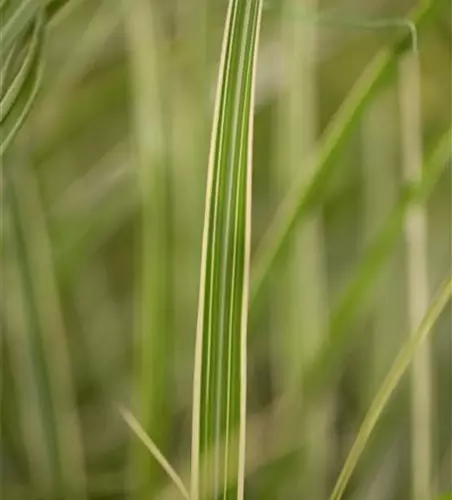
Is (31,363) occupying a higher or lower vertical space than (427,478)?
higher

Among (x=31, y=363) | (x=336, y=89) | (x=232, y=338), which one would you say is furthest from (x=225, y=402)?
(x=336, y=89)

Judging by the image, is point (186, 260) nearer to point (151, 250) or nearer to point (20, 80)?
point (151, 250)

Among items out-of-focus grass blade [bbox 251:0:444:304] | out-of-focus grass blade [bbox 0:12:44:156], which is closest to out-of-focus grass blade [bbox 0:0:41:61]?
out-of-focus grass blade [bbox 0:12:44:156]

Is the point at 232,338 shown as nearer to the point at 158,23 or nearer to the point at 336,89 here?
the point at 158,23

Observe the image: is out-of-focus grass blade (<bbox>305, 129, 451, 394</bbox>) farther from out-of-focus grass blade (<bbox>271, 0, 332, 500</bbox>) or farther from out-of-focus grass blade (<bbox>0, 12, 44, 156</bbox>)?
out-of-focus grass blade (<bbox>0, 12, 44, 156</bbox>)

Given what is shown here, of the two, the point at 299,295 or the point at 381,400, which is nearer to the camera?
the point at 381,400

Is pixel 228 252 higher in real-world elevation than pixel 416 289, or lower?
higher

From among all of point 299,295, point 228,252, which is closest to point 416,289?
point 299,295
